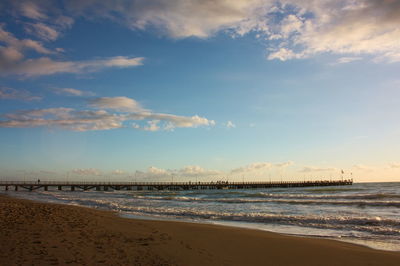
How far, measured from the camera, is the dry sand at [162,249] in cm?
657

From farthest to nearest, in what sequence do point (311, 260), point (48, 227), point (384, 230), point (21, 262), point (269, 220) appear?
point (269, 220) < point (384, 230) < point (48, 227) < point (311, 260) < point (21, 262)

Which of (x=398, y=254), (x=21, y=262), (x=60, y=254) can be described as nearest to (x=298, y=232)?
(x=398, y=254)

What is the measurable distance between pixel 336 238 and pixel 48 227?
9.62 metres

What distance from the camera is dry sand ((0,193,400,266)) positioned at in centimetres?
657

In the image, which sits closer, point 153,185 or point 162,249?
point 162,249

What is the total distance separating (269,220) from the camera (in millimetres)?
15500

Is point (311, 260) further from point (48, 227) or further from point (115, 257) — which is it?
point (48, 227)

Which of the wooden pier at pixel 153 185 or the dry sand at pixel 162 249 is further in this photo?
the wooden pier at pixel 153 185

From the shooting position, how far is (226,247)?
28.0ft

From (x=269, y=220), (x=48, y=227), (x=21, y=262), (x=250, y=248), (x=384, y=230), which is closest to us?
(x=21, y=262)

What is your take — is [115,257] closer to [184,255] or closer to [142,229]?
[184,255]

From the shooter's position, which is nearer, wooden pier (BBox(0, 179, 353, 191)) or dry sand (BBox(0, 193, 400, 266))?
dry sand (BBox(0, 193, 400, 266))

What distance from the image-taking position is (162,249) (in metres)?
7.80

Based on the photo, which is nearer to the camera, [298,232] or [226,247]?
[226,247]
